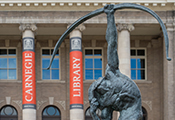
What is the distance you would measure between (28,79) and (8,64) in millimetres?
5429

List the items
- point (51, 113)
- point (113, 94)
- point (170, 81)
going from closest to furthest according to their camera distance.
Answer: point (113, 94) < point (170, 81) < point (51, 113)

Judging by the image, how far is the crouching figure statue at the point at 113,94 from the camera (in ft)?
23.7

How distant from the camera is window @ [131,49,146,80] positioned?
122 feet

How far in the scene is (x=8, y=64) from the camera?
122 feet

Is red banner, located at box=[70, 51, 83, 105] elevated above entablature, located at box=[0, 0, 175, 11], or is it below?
below

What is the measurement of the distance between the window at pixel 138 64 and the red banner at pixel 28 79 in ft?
26.6

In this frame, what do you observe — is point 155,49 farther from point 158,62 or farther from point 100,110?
point 100,110

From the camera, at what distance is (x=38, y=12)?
33250 mm

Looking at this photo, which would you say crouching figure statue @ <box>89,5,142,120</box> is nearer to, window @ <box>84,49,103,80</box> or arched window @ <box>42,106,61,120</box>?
arched window @ <box>42,106,61,120</box>

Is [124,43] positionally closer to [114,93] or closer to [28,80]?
[28,80]

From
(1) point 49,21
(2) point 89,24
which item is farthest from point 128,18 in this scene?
(1) point 49,21

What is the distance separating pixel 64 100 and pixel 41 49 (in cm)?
395

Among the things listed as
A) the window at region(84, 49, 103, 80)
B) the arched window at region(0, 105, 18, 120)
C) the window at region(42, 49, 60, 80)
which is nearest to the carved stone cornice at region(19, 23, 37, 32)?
the window at region(42, 49, 60, 80)

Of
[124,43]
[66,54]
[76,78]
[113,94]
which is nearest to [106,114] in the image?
[113,94]
